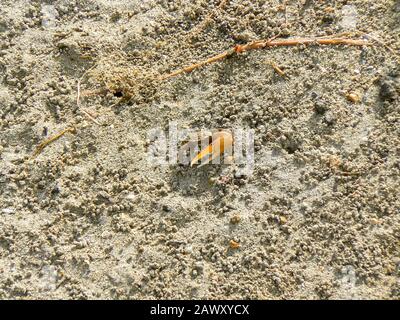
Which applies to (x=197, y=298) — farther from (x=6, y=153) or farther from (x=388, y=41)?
(x=388, y=41)

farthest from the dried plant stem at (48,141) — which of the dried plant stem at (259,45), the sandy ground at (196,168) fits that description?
the dried plant stem at (259,45)

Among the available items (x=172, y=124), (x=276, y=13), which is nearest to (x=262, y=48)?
(x=276, y=13)

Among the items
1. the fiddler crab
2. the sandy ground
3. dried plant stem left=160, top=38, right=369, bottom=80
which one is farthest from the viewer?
dried plant stem left=160, top=38, right=369, bottom=80

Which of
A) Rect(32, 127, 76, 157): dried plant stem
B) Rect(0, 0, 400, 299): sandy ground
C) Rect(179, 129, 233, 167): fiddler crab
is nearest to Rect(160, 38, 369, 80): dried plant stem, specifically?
Rect(0, 0, 400, 299): sandy ground

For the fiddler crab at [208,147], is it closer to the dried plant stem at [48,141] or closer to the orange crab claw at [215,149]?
the orange crab claw at [215,149]

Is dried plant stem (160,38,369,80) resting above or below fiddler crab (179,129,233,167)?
above

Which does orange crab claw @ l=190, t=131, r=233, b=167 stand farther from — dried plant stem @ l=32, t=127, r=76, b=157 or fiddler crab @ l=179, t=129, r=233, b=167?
dried plant stem @ l=32, t=127, r=76, b=157

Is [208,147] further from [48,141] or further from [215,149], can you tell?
[48,141]
